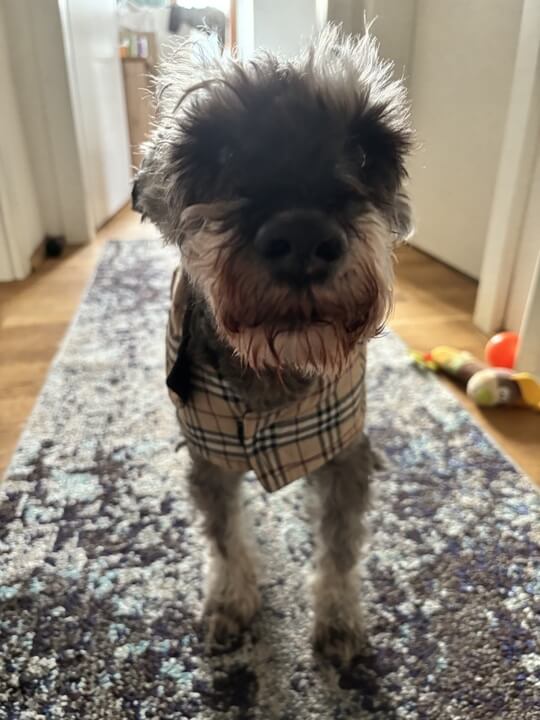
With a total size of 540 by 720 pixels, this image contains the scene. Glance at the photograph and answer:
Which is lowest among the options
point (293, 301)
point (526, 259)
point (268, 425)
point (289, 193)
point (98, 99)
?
point (526, 259)

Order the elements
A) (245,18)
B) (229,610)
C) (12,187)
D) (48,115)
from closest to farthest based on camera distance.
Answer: (229,610)
(12,187)
(48,115)
(245,18)

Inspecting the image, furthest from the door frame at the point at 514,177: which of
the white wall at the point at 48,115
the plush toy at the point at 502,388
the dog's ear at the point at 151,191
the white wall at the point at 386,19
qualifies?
the white wall at the point at 48,115

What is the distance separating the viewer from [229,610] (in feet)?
3.60

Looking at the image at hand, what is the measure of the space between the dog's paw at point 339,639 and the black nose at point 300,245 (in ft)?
2.14

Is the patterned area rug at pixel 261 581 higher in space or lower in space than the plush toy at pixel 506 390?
lower

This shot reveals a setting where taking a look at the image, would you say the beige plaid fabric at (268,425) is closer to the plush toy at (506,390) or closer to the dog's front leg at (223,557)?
the dog's front leg at (223,557)

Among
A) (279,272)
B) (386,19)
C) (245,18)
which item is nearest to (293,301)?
(279,272)

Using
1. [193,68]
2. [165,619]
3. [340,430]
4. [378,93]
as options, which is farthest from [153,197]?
[165,619]

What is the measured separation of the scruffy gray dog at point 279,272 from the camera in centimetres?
75

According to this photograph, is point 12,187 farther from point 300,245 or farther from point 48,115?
point 300,245

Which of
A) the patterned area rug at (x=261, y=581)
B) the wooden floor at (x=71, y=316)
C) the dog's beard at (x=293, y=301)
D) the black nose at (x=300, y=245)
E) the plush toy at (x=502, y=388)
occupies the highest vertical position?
the black nose at (x=300, y=245)

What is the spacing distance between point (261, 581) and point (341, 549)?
21cm

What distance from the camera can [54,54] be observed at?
282cm

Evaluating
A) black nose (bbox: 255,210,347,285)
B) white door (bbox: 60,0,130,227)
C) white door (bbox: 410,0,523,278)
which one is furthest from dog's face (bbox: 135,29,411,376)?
white door (bbox: 60,0,130,227)
